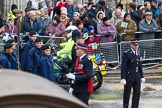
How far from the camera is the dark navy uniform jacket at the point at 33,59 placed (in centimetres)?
1226

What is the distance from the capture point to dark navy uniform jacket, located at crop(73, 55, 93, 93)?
9891 millimetres

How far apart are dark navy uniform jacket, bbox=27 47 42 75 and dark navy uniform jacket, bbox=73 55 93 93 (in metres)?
2.29

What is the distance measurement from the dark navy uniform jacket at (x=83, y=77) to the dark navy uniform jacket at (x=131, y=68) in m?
1.42

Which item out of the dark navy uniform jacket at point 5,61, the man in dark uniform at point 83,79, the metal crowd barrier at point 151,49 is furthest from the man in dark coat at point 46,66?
the metal crowd barrier at point 151,49

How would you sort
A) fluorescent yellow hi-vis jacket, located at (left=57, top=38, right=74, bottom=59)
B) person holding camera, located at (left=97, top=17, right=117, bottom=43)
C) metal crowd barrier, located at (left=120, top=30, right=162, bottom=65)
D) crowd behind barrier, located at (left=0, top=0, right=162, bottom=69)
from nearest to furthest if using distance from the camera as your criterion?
fluorescent yellow hi-vis jacket, located at (left=57, top=38, right=74, bottom=59) → crowd behind barrier, located at (left=0, top=0, right=162, bottom=69) → person holding camera, located at (left=97, top=17, right=117, bottom=43) → metal crowd barrier, located at (left=120, top=30, right=162, bottom=65)

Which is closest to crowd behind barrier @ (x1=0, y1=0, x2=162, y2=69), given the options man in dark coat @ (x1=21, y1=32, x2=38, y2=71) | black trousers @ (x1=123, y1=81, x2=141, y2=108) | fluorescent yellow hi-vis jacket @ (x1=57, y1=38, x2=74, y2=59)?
fluorescent yellow hi-vis jacket @ (x1=57, y1=38, x2=74, y2=59)

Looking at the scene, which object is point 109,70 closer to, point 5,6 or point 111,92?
point 111,92

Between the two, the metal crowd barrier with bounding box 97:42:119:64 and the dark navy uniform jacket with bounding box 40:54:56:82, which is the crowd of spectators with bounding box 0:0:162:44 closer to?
the metal crowd barrier with bounding box 97:42:119:64

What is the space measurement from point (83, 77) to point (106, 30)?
624 centimetres

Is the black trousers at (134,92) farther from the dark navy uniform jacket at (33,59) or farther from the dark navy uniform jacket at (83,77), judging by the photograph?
the dark navy uniform jacket at (33,59)

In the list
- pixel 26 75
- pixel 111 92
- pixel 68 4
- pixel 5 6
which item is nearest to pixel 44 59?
pixel 111 92

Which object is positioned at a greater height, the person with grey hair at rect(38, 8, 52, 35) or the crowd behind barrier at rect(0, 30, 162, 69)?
the person with grey hair at rect(38, 8, 52, 35)

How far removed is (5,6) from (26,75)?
19.4m

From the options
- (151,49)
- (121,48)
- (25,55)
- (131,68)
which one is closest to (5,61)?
(25,55)
